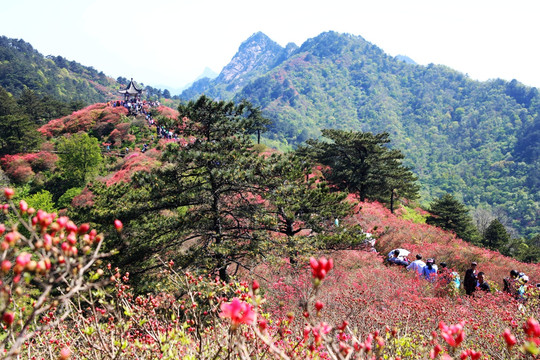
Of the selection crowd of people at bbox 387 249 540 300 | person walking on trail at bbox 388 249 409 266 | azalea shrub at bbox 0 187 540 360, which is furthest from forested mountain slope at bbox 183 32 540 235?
azalea shrub at bbox 0 187 540 360

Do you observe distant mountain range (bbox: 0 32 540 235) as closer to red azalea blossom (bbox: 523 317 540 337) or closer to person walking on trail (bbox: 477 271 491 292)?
person walking on trail (bbox: 477 271 491 292)

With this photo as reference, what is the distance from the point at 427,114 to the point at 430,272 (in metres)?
137

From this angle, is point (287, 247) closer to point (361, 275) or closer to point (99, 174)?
point (361, 275)

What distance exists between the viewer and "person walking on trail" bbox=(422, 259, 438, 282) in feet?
23.6

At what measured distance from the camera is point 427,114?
404ft

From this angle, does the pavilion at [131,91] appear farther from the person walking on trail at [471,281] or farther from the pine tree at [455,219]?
the person walking on trail at [471,281]

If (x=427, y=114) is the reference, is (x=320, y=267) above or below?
below

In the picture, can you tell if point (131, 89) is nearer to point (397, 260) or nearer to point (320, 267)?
point (397, 260)

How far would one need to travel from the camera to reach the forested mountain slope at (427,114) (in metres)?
69.9

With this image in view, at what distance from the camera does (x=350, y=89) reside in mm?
156125

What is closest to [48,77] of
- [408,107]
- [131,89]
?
[131,89]

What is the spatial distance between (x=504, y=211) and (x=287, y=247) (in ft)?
229

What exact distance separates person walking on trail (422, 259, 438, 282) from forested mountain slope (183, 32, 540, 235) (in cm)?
5946

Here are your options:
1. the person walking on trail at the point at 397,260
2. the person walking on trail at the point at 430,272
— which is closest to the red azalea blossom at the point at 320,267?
the person walking on trail at the point at 430,272
